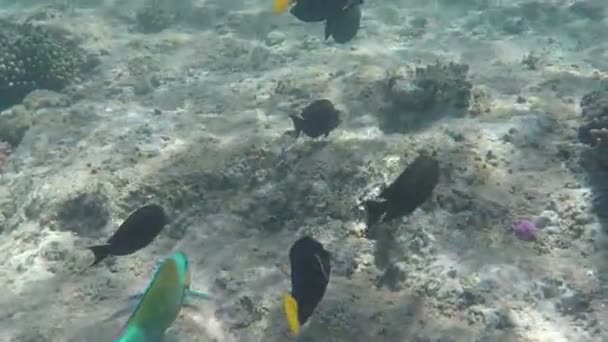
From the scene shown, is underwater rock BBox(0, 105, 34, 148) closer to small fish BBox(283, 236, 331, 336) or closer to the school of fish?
the school of fish

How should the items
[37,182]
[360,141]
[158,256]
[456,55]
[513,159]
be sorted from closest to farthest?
[158,256]
[513,159]
[360,141]
[37,182]
[456,55]

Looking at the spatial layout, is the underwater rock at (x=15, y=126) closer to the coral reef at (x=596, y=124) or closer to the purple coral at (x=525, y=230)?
the purple coral at (x=525, y=230)

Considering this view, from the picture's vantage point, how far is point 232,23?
14.0 m

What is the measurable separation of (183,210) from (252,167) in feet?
3.35

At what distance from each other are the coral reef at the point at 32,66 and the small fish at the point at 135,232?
311 inches

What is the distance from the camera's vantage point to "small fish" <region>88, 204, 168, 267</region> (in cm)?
412

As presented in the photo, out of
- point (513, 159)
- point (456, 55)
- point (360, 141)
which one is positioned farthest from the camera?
point (456, 55)

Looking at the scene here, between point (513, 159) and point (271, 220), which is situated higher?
point (513, 159)

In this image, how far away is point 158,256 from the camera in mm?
5617

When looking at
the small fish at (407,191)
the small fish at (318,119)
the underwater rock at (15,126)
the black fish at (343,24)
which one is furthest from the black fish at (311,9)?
the underwater rock at (15,126)

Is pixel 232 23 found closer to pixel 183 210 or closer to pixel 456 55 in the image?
pixel 456 55

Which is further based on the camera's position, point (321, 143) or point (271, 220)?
point (321, 143)

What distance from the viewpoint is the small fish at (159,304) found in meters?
2.31

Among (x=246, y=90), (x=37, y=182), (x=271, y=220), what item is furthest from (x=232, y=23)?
(x=271, y=220)
